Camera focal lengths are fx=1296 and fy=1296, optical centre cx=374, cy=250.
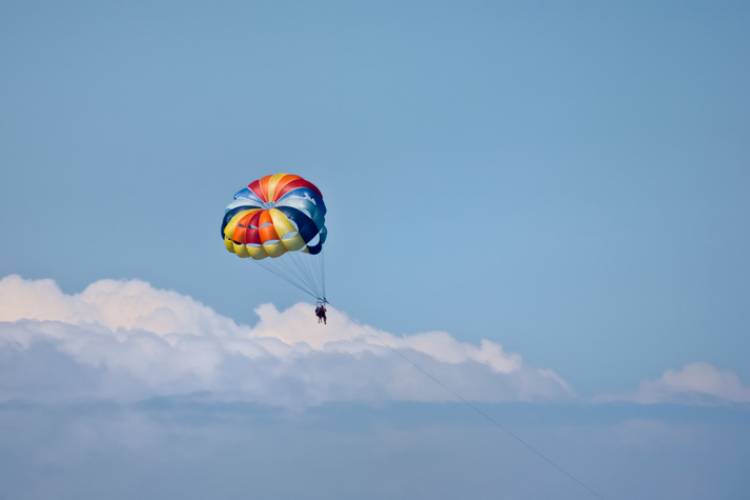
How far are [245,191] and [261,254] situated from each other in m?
6.63

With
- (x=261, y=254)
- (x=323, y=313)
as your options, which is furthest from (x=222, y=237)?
(x=323, y=313)

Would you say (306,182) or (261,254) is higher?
(306,182)

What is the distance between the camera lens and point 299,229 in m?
108

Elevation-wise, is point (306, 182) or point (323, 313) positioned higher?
point (306, 182)

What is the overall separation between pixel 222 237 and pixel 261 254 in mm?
4408

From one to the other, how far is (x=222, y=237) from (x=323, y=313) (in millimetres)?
11375

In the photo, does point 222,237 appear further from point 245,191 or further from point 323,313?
point 323,313

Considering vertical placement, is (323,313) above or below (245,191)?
below

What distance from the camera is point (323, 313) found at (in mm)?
107938

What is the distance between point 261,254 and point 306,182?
768 cm

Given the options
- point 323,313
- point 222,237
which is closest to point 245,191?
point 222,237

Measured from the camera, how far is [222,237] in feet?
365

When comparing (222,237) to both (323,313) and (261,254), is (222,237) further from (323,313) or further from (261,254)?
(323,313)

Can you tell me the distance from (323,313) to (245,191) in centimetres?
1329
